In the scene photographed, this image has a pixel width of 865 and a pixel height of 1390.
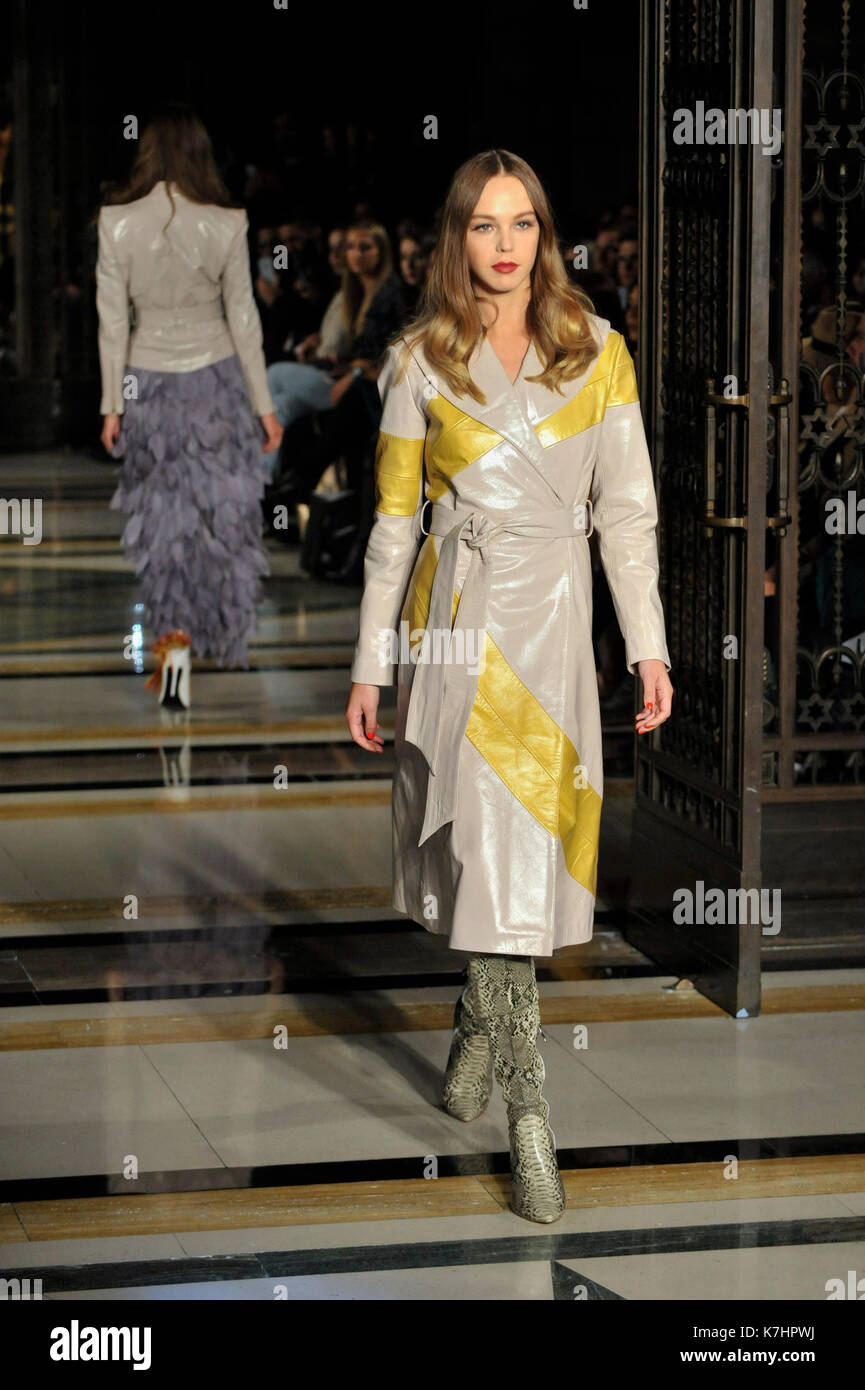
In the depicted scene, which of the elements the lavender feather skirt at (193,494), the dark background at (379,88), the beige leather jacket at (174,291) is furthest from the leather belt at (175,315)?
the dark background at (379,88)

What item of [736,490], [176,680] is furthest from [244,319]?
[736,490]

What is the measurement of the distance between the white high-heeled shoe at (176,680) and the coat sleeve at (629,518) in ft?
13.8

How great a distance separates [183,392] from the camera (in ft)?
25.0

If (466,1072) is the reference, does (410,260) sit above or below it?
above

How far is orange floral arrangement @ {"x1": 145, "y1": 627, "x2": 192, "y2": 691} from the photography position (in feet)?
25.6

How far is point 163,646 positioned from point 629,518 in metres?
4.27

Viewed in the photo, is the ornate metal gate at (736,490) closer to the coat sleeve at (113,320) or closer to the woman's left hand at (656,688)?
the woman's left hand at (656,688)

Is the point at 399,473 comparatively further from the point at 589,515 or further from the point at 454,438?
the point at 589,515

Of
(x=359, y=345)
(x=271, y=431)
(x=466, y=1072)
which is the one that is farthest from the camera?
(x=359, y=345)

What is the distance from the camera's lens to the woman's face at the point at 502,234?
3625mm

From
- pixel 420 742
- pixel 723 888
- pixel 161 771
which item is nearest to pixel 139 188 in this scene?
pixel 161 771

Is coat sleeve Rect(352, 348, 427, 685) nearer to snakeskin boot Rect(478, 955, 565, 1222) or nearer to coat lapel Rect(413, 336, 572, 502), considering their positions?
coat lapel Rect(413, 336, 572, 502)

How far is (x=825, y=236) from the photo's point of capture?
7160 millimetres

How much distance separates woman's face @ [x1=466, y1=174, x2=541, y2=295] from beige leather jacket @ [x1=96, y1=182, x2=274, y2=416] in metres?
3.79
